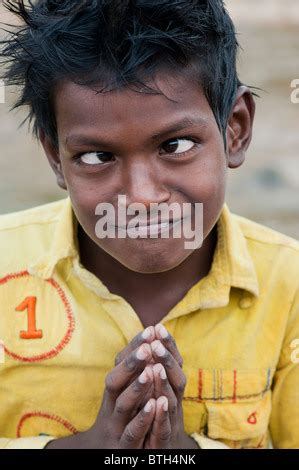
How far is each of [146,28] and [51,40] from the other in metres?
0.16

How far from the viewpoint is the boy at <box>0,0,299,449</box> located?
53.8 inches

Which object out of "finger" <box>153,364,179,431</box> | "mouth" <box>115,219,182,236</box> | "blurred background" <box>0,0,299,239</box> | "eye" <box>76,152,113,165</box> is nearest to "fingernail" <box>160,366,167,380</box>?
"finger" <box>153,364,179,431</box>

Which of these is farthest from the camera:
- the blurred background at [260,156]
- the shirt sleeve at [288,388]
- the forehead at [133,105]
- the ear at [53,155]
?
the blurred background at [260,156]

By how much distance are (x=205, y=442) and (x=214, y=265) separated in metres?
0.31

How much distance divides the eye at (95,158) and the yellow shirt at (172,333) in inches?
9.9

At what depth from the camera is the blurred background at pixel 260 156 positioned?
10.8 feet

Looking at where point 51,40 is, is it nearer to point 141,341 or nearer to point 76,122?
point 76,122

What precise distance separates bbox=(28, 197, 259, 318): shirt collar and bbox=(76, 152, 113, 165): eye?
250 millimetres

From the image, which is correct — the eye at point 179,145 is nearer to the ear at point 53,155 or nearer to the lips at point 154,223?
the lips at point 154,223

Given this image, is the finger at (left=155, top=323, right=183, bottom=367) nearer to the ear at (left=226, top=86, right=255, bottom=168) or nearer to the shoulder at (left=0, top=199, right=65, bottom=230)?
the ear at (left=226, top=86, right=255, bottom=168)

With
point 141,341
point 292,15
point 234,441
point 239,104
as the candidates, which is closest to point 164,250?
point 141,341

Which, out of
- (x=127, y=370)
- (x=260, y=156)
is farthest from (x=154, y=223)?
(x=260, y=156)

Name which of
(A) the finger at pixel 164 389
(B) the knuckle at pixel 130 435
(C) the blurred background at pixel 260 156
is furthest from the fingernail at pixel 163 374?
(C) the blurred background at pixel 260 156

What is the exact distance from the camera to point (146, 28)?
1358mm
